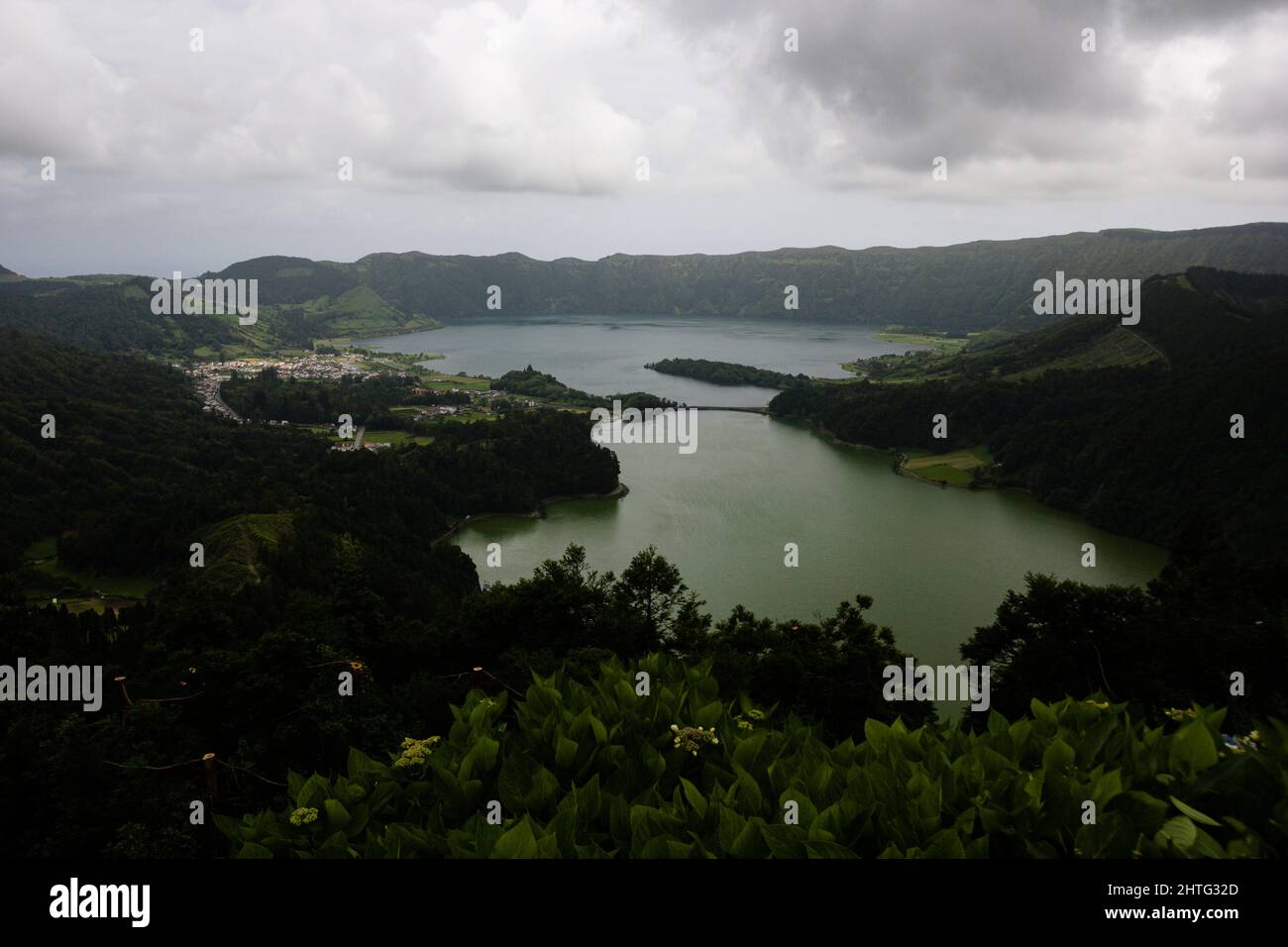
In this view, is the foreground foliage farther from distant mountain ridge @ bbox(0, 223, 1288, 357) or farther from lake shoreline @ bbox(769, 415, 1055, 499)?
distant mountain ridge @ bbox(0, 223, 1288, 357)

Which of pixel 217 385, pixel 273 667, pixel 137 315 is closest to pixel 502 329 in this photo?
pixel 137 315

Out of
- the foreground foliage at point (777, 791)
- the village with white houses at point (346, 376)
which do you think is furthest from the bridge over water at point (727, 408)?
the foreground foliage at point (777, 791)

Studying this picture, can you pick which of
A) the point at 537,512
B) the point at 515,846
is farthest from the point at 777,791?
the point at 537,512

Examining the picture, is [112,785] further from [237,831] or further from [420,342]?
[420,342]

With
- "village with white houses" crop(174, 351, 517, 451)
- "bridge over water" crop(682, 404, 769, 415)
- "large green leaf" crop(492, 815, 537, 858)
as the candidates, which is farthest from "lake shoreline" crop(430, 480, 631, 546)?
"large green leaf" crop(492, 815, 537, 858)
